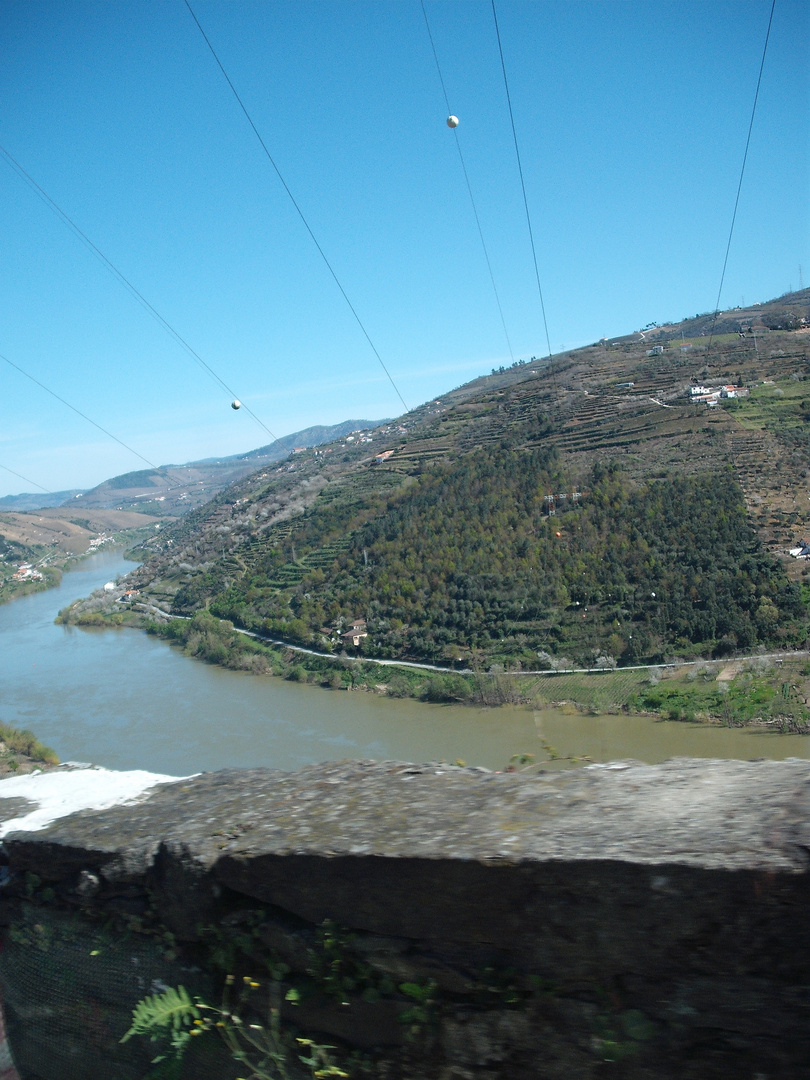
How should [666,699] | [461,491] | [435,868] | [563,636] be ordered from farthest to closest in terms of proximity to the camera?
[461,491]
[563,636]
[666,699]
[435,868]

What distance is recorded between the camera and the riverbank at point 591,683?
1333cm

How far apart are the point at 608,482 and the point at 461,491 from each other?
6149 millimetres

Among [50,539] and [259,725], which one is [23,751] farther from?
[50,539]

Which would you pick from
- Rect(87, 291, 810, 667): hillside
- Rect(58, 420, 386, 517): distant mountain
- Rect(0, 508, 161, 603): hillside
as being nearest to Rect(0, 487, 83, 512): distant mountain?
Rect(58, 420, 386, 517): distant mountain

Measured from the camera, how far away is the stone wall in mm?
1403

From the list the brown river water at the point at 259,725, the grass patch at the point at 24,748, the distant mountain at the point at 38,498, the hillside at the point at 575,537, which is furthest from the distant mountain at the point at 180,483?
the grass patch at the point at 24,748

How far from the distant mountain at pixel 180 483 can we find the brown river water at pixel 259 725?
75.2 m

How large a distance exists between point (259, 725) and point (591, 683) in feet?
26.9

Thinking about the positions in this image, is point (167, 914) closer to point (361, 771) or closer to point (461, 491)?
point (361, 771)

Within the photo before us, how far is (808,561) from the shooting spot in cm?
1573

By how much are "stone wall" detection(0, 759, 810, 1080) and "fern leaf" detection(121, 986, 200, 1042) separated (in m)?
0.07

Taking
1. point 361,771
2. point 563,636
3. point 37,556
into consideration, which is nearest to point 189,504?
point 37,556

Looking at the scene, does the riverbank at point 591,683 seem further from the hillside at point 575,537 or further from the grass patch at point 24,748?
the grass patch at point 24,748

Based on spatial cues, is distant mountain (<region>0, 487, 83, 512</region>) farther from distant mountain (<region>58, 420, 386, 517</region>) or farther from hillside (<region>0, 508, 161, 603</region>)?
hillside (<region>0, 508, 161, 603</region>)
